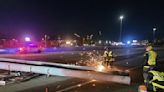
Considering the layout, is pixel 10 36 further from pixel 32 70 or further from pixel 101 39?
pixel 32 70

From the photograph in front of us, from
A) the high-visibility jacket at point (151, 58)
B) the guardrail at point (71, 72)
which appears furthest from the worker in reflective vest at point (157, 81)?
the guardrail at point (71, 72)

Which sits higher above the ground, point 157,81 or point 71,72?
point 157,81

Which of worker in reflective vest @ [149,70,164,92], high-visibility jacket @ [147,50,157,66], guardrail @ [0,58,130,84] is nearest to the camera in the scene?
worker in reflective vest @ [149,70,164,92]

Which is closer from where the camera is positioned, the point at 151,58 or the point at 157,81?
the point at 157,81

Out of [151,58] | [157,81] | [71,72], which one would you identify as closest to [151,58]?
[151,58]

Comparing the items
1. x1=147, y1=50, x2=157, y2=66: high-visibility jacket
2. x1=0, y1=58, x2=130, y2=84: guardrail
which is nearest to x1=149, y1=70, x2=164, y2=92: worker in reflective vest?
x1=147, y1=50, x2=157, y2=66: high-visibility jacket

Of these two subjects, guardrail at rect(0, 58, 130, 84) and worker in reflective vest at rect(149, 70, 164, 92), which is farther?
guardrail at rect(0, 58, 130, 84)

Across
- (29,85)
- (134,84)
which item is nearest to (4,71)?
(29,85)

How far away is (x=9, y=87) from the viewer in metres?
13.6

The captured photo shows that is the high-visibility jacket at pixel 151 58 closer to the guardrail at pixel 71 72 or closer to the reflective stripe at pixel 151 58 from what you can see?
the reflective stripe at pixel 151 58

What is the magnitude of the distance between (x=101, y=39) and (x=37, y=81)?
14980cm

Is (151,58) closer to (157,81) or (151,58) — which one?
(151,58)

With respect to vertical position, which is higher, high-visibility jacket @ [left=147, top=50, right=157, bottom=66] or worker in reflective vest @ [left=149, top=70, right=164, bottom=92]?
high-visibility jacket @ [left=147, top=50, right=157, bottom=66]

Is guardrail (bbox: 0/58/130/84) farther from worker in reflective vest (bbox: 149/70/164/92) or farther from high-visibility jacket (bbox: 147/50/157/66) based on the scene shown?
worker in reflective vest (bbox: 149/70/164/92)
